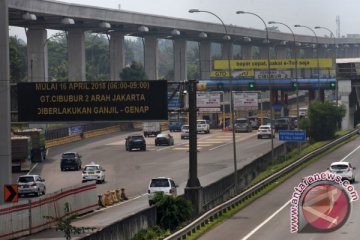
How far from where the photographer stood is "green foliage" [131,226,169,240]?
34.0 metres

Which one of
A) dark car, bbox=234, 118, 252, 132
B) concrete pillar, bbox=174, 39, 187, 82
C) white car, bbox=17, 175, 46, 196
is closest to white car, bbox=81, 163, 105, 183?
white car, bbox=17, 175, 46, 196

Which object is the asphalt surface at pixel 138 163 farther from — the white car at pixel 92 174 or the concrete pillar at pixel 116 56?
the concrete pillar at pixel 116 56

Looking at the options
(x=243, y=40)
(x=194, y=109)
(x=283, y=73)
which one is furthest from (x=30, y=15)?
(x=243, y=40)

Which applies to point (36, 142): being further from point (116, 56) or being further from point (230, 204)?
point (116, 56)

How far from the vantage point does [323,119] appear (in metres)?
92.8

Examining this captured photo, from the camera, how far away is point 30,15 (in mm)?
89500

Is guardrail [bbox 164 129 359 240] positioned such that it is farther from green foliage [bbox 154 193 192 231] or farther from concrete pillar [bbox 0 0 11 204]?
concrete pillar [bbox 0 0 11 204]

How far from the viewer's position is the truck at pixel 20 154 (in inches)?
2771

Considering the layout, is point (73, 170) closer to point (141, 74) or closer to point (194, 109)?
point (194, 109)

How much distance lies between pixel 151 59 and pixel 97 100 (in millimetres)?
80789

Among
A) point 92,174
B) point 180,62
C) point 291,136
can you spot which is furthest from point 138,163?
point 180,62

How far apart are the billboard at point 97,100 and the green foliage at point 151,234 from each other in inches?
316

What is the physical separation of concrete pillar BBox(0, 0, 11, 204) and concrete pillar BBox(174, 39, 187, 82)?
91.9m

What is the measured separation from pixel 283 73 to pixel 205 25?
73.7ft
